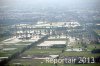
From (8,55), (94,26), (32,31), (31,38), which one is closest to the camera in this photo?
(8,55)

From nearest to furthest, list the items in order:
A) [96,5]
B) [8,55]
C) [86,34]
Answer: [8,55] < [86,34] < [96,5]

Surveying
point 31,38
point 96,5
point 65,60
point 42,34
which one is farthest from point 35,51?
point 96,5

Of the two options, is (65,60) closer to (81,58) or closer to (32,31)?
(81,58)

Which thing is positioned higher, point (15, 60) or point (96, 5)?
point (96, 5)

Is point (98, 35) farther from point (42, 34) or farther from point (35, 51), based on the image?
point (35, 51)

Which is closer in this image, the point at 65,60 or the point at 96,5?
the point at 65,60

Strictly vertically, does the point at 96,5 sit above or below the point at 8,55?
above

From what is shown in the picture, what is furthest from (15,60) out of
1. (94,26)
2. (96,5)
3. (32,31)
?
(96,5)

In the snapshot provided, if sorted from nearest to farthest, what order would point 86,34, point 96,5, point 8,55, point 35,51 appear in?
point 8,55
point 35,51
point 86,34
point 96,5

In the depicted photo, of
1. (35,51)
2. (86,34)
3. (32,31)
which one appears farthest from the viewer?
(32,31)
